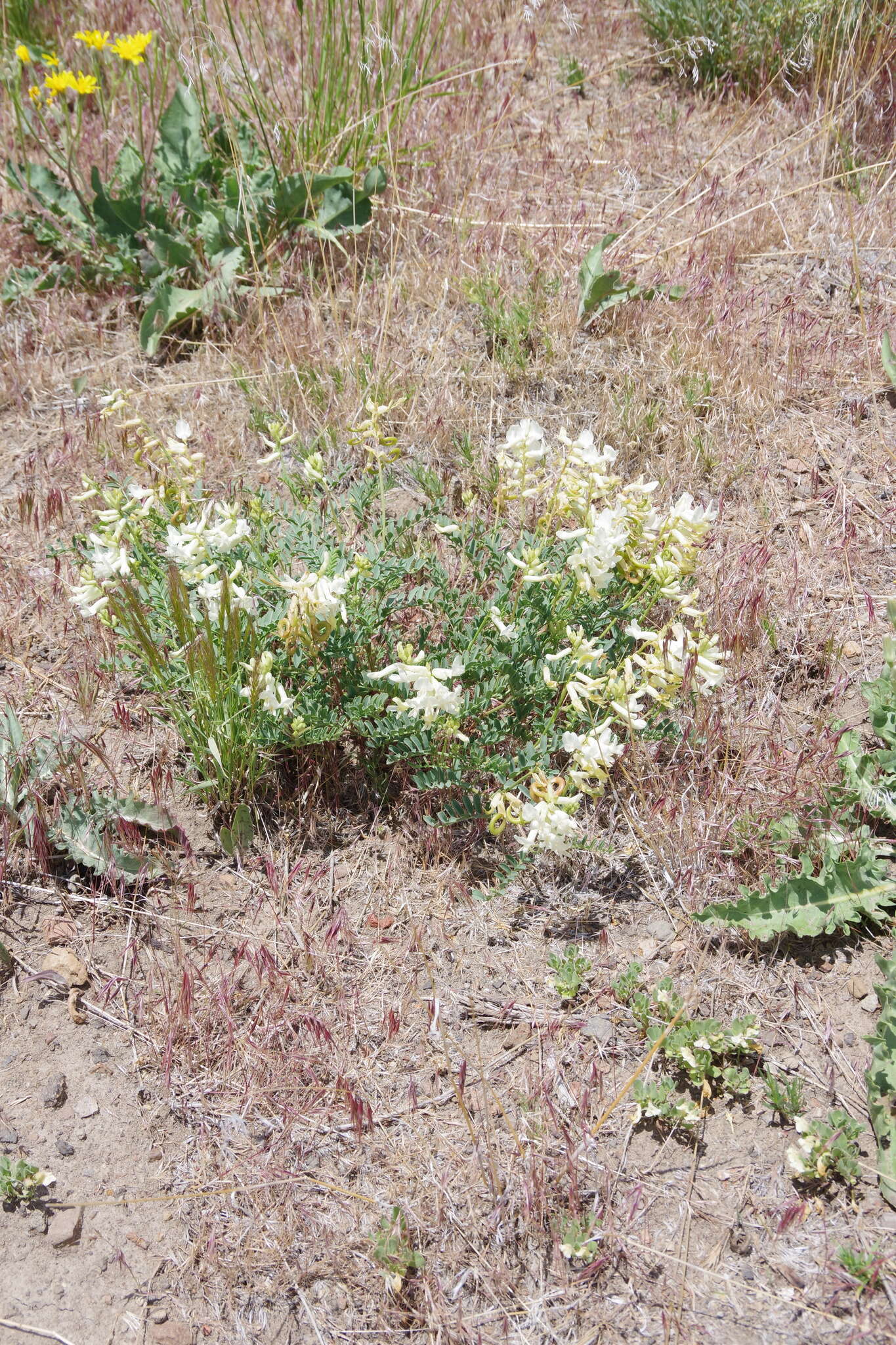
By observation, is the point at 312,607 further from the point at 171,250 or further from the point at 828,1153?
the point at 171,250

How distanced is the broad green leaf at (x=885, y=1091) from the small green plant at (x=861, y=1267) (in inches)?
5.0

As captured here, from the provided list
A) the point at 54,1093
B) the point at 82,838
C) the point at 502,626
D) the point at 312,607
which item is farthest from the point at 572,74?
the point at 54,1093

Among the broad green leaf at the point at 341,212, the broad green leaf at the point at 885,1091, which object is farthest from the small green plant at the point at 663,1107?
the broad green leaf at the point at 341,212

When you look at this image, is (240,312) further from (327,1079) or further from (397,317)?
(327,1079)

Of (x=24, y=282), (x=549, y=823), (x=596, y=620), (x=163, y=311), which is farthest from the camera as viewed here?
(x=24, y=282)

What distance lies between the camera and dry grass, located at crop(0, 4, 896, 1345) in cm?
185

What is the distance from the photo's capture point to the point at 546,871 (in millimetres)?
2449

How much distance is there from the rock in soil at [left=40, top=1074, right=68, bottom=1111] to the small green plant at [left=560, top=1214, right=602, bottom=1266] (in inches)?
41.3

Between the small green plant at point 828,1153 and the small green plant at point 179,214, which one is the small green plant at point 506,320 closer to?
the small green plant at point 179,214

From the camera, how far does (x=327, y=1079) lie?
2088 mm

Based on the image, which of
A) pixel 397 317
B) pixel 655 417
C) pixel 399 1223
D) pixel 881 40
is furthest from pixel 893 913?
pixel 881 40

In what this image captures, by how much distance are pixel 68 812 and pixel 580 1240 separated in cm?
148

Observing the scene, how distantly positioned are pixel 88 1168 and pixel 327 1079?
492 mm

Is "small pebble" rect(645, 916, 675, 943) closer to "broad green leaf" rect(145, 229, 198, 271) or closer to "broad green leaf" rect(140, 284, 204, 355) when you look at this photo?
"broad green leaf" rect(140, 284, 204, 355)
